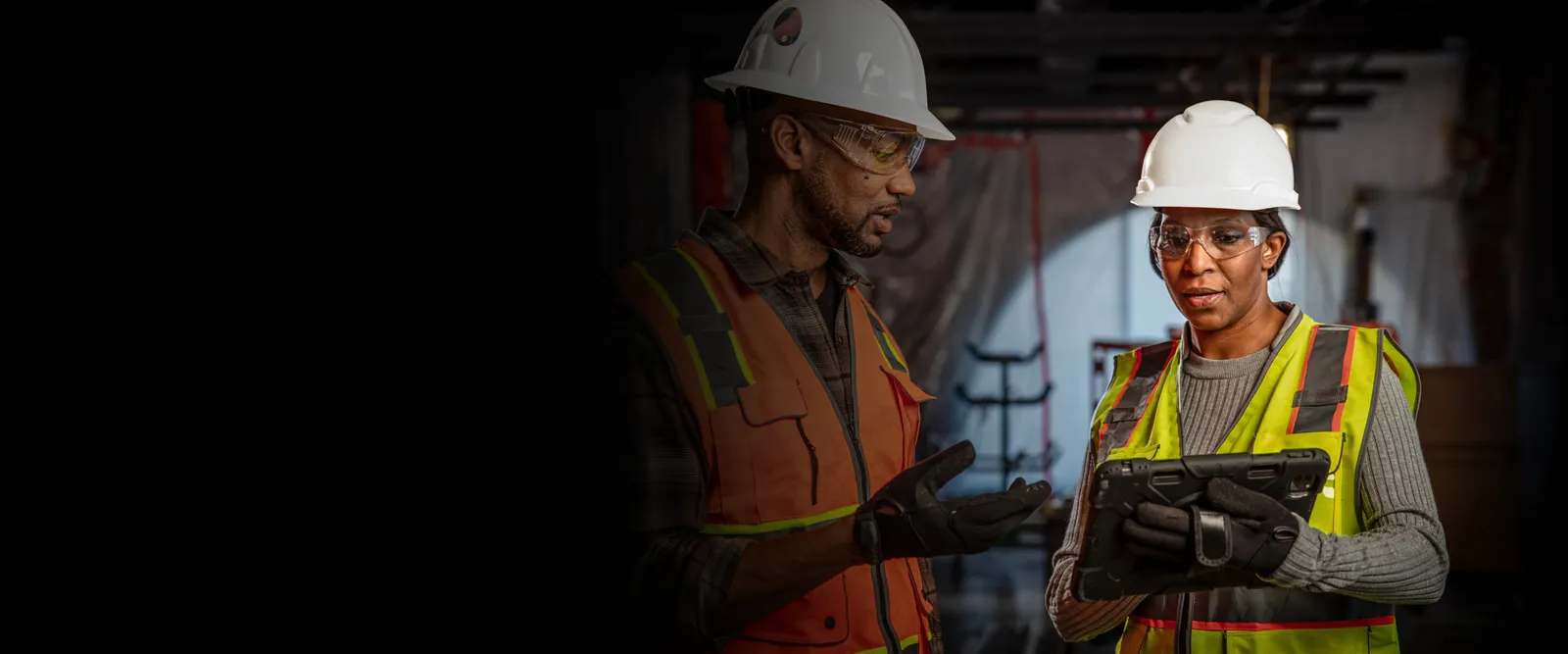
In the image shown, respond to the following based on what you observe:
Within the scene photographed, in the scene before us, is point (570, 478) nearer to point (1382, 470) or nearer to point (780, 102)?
point (780, 102)

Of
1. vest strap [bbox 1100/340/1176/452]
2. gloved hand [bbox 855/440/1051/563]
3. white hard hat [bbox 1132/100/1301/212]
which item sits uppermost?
white hard hat [bbox 1132/100/1301/212]

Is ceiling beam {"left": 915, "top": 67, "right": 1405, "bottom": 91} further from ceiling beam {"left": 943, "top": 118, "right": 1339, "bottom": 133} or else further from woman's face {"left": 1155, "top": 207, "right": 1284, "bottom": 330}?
woman's face {"left": 1155, "top": 207, "right": 1284, "bottom": 330}

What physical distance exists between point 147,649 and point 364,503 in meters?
0.13

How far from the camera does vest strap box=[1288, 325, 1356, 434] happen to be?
194 centimetres

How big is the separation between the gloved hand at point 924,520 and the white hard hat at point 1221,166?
3.00 ft

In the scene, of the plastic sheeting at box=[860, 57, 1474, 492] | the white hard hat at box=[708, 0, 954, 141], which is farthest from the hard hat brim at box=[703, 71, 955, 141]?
the plastic sheeting at box=[860, 57, 1474, 492]

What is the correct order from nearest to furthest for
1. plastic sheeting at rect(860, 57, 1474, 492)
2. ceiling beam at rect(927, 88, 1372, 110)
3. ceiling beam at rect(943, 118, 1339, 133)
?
ceiling beam at rect(927, 88, 1372, 110)
ceiling beam at rect(943, 118, 1339, 133)
plastic sheeting at rect(860, 57, 1474, 492)

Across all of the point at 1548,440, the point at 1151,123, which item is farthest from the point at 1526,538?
the point at 1151,123

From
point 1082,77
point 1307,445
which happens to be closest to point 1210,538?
point 1307,445

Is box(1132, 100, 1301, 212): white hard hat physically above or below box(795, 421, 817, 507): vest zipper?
above

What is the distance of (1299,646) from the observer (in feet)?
6.42

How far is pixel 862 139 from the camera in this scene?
65.0 inches

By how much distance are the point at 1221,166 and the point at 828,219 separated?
90cm

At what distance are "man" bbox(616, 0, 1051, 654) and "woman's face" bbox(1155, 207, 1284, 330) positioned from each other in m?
0.63
